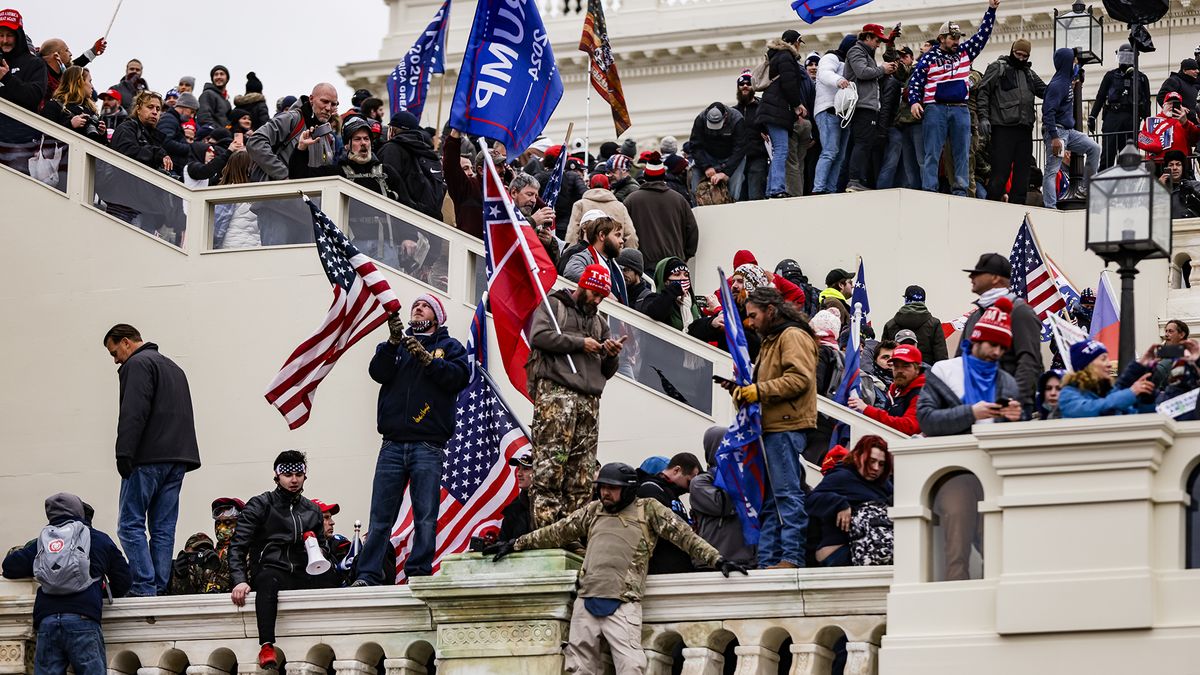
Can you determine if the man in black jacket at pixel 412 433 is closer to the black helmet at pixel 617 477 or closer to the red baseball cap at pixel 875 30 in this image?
the black helmet at pixel 617 477

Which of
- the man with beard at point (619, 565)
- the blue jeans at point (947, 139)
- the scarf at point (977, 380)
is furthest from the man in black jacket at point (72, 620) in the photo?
the blue jeans at point (947, 139)

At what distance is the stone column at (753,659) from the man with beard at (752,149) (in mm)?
11039

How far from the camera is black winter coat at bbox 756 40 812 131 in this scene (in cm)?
2423

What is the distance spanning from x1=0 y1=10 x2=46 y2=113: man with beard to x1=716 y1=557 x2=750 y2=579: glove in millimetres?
10094

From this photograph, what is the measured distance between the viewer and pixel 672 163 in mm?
25188

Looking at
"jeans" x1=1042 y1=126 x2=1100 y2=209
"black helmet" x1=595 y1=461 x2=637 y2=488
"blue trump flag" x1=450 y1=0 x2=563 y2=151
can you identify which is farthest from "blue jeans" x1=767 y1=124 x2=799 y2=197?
"black helmet" x1=595 y1=461 x2=637 y2=488

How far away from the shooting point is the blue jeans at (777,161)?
24703 mm

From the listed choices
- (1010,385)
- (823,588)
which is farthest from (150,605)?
(1010,385)

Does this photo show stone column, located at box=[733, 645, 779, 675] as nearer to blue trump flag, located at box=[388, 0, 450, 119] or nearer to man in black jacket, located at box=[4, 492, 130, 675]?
man in black jacket, located at box=[4, 492, 130, 675]

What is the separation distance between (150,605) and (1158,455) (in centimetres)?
653

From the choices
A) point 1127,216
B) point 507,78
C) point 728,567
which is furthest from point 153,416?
point 1127,216

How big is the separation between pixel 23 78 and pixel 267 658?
344 inches

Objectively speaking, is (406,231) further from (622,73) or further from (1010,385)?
(622,73)

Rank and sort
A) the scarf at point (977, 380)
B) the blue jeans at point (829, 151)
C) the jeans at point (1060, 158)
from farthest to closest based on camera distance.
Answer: the jeans at point (1060, 158) < the blue jeans at point (829, 151) < the scarf at point (977, 380)
